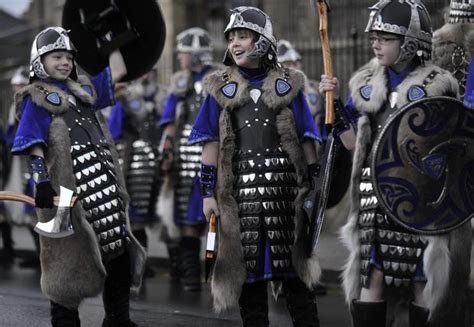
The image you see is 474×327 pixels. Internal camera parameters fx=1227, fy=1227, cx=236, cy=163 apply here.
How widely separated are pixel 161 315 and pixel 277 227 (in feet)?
7.02

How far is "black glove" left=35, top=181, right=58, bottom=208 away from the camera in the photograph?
6887 millimetres

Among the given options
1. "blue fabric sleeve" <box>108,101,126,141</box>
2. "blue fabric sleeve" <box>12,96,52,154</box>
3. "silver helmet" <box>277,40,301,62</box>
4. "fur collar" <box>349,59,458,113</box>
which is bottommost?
"blue fabric sleeve" <box>12,96,52,154</box>

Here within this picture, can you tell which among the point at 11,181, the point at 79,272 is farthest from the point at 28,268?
the point at 79,272

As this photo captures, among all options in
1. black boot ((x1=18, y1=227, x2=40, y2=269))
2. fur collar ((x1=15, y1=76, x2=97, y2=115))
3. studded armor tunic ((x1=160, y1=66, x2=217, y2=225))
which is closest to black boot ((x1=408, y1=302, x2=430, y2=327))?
fur collar ((x1=15, y1=76, x2=97, y2=115))

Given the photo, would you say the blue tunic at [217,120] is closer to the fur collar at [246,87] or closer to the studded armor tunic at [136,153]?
the fur collar at [246,87]

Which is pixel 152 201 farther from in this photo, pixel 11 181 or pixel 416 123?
pixel 416 123

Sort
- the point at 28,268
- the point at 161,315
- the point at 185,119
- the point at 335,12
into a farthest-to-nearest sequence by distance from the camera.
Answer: the point at 335,12 → the point at 28,268 → the point at 185,119 → the point at 161,315

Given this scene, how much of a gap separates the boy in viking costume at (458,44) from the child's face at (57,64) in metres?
2.28

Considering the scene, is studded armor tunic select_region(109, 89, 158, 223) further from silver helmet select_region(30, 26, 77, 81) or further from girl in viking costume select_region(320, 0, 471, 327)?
girl in viking costume select_region(320, 0, 471, 327)

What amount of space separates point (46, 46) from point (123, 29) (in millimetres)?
1004

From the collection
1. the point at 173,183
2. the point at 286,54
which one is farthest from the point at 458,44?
the point at 173,183

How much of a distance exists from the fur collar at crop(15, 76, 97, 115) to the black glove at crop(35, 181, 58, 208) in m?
0.47

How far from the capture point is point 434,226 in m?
6.34

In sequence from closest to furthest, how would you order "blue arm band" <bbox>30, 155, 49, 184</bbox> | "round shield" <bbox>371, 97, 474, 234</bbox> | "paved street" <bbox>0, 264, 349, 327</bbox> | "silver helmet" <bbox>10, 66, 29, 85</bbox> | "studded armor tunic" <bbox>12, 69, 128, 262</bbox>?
1. "round shield" <bbox>371, 97, 474, 234</bbox>
2. "blue arm band" <bbox>30, 155, 49, 184</bbox>
3. "studded armor tunic" <bbox>12, 69, 128, 262</bbox>
4. "paved street" <bbox>0, 264, 349, 327</bbox>
5. "silver helmet" <bbox>10, 66, 29, 85</bbox>
